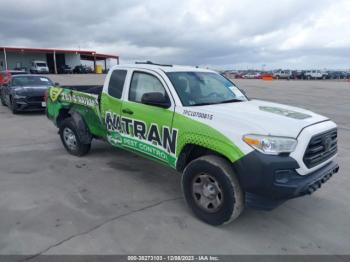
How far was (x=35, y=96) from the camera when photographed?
12.1 m

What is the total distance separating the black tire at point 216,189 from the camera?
347 centimetres

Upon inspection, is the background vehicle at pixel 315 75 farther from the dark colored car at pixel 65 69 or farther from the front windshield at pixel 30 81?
the front windshield at pixel 30 81

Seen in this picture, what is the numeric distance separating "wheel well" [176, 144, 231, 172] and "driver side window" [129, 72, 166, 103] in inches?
38.8

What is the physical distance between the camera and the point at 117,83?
205 inches

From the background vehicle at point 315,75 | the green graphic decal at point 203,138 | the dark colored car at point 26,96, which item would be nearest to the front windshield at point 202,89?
the green graphic decal at point 203,138

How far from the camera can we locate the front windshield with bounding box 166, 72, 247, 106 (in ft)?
14.1

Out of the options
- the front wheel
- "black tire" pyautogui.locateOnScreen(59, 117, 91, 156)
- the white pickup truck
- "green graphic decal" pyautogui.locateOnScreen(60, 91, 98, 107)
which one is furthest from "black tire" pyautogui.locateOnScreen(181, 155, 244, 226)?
the front wheel

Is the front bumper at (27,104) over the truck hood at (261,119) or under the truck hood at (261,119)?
under

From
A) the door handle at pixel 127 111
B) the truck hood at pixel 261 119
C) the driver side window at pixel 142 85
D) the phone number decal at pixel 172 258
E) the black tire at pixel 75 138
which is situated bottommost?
the phone number decal at pixel 172 258

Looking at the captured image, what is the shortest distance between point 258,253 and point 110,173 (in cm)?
308

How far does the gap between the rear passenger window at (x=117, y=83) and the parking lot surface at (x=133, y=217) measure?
4.67ft

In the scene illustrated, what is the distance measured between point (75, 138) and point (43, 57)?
6066cm

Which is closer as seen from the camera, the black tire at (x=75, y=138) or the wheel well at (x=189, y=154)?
the wheel well at (x=189, y=154)

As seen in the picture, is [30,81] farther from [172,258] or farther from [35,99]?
[172,258]
